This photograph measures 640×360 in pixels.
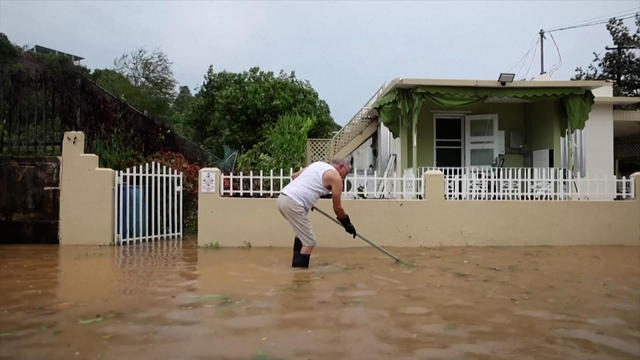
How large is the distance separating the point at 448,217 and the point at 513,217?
3.87ft

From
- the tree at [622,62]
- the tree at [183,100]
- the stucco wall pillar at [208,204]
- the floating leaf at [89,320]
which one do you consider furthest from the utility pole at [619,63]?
the tree at [183,100]

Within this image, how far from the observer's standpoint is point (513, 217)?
8.96 metres

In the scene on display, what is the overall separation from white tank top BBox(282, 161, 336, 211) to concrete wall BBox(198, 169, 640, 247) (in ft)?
6.79

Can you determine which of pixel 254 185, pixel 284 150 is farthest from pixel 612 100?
pixel 254 185

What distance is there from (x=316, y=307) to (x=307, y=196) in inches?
82.2

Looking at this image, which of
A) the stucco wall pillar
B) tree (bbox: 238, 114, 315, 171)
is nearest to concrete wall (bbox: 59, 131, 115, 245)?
the stucco wall pillar

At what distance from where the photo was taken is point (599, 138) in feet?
44.3

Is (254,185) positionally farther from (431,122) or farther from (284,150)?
(431,122)

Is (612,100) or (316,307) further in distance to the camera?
(612,100)

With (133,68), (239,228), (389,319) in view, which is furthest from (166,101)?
(389,319)

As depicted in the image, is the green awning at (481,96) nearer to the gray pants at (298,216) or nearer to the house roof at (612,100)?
the house roof at (612,100)

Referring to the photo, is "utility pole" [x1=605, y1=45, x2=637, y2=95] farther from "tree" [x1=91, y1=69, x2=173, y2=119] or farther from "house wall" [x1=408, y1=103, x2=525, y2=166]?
"tree" [x1=91, y1=69, x2=173, y2=119]

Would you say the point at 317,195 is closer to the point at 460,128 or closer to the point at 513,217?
the point at 513,217

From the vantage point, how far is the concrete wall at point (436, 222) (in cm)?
857
